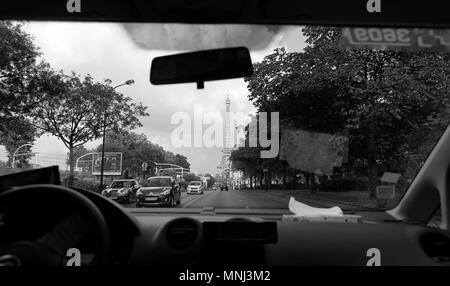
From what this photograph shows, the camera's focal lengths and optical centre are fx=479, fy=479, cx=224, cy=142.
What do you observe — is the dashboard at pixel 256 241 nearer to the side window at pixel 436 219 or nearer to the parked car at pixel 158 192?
the parked car at pixel 158 192

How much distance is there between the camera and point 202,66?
2293 millimetres

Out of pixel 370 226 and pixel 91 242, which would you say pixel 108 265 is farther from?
pixel 370 226

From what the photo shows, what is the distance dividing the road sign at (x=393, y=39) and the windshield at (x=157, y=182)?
118 centimetres

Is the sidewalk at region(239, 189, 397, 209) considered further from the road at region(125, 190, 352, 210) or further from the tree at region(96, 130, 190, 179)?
the tree at region(96, 130, 190, 179)

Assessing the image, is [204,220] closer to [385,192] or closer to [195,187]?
[195,187]

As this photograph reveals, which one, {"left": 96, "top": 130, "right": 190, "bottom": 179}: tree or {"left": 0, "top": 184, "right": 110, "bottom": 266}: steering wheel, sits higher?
{"left": 96, "top": 130, "right": 190, "bottom": 179}: tree

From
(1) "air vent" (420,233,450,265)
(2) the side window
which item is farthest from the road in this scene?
(2) the side window

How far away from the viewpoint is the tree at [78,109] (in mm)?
2412

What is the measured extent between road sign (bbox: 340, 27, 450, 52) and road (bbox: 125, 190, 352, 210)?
867 millimetres

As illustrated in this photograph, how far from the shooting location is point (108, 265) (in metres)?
2.04

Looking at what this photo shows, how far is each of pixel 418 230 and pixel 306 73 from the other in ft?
3.48

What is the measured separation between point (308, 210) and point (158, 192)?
86cm
